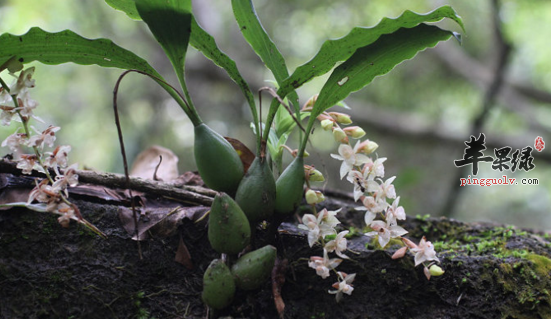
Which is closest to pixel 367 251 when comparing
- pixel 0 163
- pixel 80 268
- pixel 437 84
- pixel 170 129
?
pixel 80 268

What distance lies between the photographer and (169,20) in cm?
86

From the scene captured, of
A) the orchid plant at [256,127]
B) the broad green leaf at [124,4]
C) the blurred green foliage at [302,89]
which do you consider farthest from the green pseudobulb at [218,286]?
the blurred green foliage at [302,89]

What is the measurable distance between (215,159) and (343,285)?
15.0 inches

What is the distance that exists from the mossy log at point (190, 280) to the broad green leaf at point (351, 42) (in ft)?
1.27

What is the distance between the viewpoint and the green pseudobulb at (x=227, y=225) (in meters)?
0.82

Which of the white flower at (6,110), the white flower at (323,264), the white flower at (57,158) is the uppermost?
the white flower at (6,110)

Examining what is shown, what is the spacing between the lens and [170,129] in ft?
18.0

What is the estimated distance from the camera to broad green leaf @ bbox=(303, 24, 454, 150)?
866 mm

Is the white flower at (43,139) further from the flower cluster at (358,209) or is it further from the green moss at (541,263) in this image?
the green moss at (541,263)

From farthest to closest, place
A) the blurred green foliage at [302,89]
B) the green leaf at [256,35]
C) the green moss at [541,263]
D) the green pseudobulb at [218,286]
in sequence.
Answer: the blurred green foliage at [302,89] → the green moss at [541,263] → the green leaf at [256,35] → the green pseudobulb at [218,286]

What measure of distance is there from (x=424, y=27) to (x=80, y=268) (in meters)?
0.91

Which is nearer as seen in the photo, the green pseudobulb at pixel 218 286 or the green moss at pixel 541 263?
the green pseudobulb at pixel 218 286

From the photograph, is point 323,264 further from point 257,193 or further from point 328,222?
point 257,193

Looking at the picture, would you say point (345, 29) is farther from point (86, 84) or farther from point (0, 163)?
point (0, 163)
